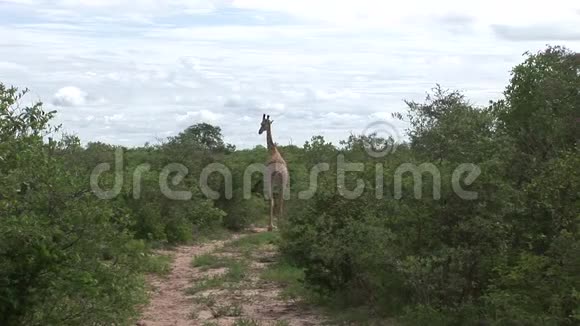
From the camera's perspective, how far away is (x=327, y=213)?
37.8 ft

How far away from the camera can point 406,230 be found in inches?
393

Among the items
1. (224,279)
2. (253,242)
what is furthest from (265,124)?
(224,279)

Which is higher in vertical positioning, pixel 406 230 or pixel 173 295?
pixel 406 230

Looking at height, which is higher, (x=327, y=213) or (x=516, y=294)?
(x=327, y=213)

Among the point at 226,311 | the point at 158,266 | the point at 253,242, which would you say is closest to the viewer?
the point at 226,311

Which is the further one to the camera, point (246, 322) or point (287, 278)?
point (287, 278)

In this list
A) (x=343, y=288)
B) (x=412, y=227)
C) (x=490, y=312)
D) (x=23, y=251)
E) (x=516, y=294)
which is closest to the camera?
(x=23, y=251)

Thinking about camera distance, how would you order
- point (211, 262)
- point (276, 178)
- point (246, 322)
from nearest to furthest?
point (246, 322) < point (211, 262) < point (276, 178)

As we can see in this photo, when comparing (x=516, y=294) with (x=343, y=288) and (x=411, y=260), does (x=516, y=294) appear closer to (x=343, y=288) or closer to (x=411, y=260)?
(x=411, y=260)

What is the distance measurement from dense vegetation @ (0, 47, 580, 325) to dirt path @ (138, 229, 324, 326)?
0.70 meters

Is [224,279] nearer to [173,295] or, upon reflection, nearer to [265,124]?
[173,295]

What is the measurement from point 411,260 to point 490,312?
106cm

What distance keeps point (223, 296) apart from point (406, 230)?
135 inches

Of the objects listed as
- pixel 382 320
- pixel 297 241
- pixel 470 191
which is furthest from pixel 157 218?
pixel 470 191
